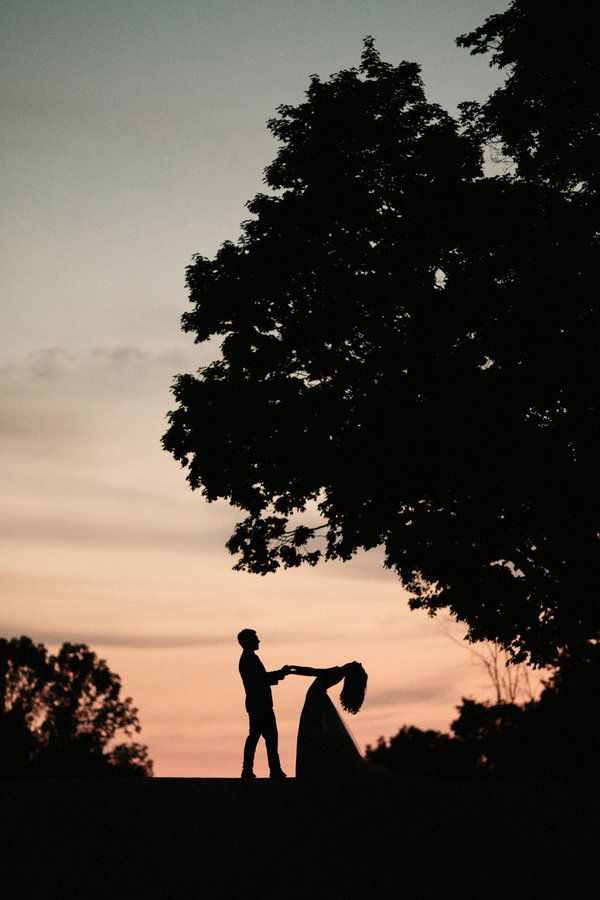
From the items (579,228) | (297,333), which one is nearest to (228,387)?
(297,333)

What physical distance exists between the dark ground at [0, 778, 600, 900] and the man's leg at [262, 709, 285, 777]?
8.37 feet

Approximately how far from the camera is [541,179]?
67.7 ft

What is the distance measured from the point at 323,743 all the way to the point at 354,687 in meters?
1.29

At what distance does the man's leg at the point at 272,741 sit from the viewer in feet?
46.8

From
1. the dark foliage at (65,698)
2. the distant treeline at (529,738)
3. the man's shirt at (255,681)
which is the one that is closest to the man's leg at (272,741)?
the man's shirt at (255,681)

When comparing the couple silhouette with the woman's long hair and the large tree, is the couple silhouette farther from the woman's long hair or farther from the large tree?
the large tree

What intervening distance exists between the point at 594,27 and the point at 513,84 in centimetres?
204

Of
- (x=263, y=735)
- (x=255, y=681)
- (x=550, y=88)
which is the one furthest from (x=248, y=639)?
(x=550, y=88)

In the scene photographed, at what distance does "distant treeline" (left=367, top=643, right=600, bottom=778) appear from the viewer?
24.3 m

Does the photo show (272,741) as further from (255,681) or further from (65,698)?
(65,698)

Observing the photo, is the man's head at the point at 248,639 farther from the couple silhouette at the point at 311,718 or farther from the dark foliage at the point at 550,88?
the dark foliage at the point at 550,88

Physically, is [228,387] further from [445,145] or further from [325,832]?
[325,832]

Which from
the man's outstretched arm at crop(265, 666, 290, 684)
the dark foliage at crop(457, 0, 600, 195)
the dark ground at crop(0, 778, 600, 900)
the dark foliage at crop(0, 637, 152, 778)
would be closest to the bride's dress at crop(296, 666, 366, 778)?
the man's outstretched arm at crop(265, 666, 290, 684)

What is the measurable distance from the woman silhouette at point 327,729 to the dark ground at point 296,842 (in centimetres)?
162
